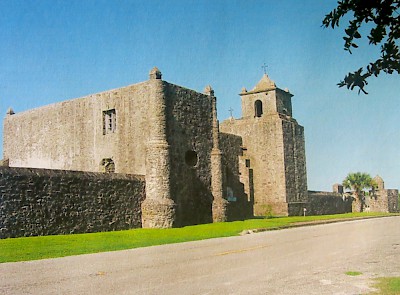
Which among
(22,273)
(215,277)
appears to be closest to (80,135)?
(22,273)

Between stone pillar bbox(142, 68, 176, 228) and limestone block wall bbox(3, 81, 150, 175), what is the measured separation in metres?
0.67

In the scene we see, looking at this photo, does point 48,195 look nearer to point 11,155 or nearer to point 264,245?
point 264,245

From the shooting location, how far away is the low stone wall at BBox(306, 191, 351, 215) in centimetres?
4182

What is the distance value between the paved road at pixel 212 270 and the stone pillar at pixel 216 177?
1477cm

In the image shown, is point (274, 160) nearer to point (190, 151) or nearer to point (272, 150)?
point (272, 150)

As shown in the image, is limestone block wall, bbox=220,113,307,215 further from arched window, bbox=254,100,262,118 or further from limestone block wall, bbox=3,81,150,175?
limestone block wall, bbox=3,81,150,175

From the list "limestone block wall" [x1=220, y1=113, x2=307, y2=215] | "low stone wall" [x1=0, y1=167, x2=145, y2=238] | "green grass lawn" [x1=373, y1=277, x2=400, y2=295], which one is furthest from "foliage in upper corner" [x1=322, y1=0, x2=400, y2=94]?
"limestone block wall" [x1=220, y1=113, x2=307, y2=215]

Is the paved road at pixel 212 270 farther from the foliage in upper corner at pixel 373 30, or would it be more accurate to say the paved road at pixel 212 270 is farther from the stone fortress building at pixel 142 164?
the stone fortress building at pixel 142 164

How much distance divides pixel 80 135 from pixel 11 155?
7366 millimetres

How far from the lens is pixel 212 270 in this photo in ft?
32.4

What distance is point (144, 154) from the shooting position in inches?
1050

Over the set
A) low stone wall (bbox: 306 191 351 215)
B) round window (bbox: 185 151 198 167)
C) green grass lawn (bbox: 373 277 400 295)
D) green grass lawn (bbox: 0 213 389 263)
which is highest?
round window (bbox: 185 151 198 167)

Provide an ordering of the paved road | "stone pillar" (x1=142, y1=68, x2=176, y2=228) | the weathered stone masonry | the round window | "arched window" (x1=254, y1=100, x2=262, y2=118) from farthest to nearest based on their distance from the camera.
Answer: "arched window" (x1=254, y1=100, x2=262, y2=118) < the round window < the weathered stone masonry < "stone pillar" (x1=142, y1=68, x2=176, y2=228) < the paved road

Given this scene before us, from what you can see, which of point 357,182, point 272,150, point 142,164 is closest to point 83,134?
point 142,164
